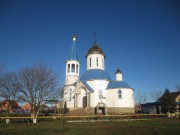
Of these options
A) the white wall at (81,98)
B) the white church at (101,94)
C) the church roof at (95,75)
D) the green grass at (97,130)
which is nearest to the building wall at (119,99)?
the white church at (101,94)

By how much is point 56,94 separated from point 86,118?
561 centimetres

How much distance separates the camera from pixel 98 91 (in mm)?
44625

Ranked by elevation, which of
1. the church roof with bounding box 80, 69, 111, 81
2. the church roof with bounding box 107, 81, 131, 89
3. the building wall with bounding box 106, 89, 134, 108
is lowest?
the building wall with bounding box 106, 89, 134, 108

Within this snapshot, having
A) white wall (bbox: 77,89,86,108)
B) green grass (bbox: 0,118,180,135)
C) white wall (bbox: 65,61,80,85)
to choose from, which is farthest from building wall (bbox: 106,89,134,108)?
green grass (bbox: 0,118,180,135)

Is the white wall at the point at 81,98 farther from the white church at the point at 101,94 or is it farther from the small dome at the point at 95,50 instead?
the small dome at the point at 95,50

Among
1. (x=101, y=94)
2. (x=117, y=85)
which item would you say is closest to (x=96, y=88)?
(x=101, y=94)

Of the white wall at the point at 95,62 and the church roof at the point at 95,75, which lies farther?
the white wall at the point at 95,62

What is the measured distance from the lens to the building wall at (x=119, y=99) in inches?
1703

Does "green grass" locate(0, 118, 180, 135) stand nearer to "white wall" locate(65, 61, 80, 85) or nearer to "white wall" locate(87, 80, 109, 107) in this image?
"white wall" locate(87, 80, 109, 107)

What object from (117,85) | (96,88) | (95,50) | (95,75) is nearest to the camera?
(117,85)

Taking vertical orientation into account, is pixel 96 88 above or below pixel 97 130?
above

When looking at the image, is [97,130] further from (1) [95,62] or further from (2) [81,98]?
(1) [95,62]

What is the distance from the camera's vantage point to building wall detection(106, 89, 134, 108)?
4325cm

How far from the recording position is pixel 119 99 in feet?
142
